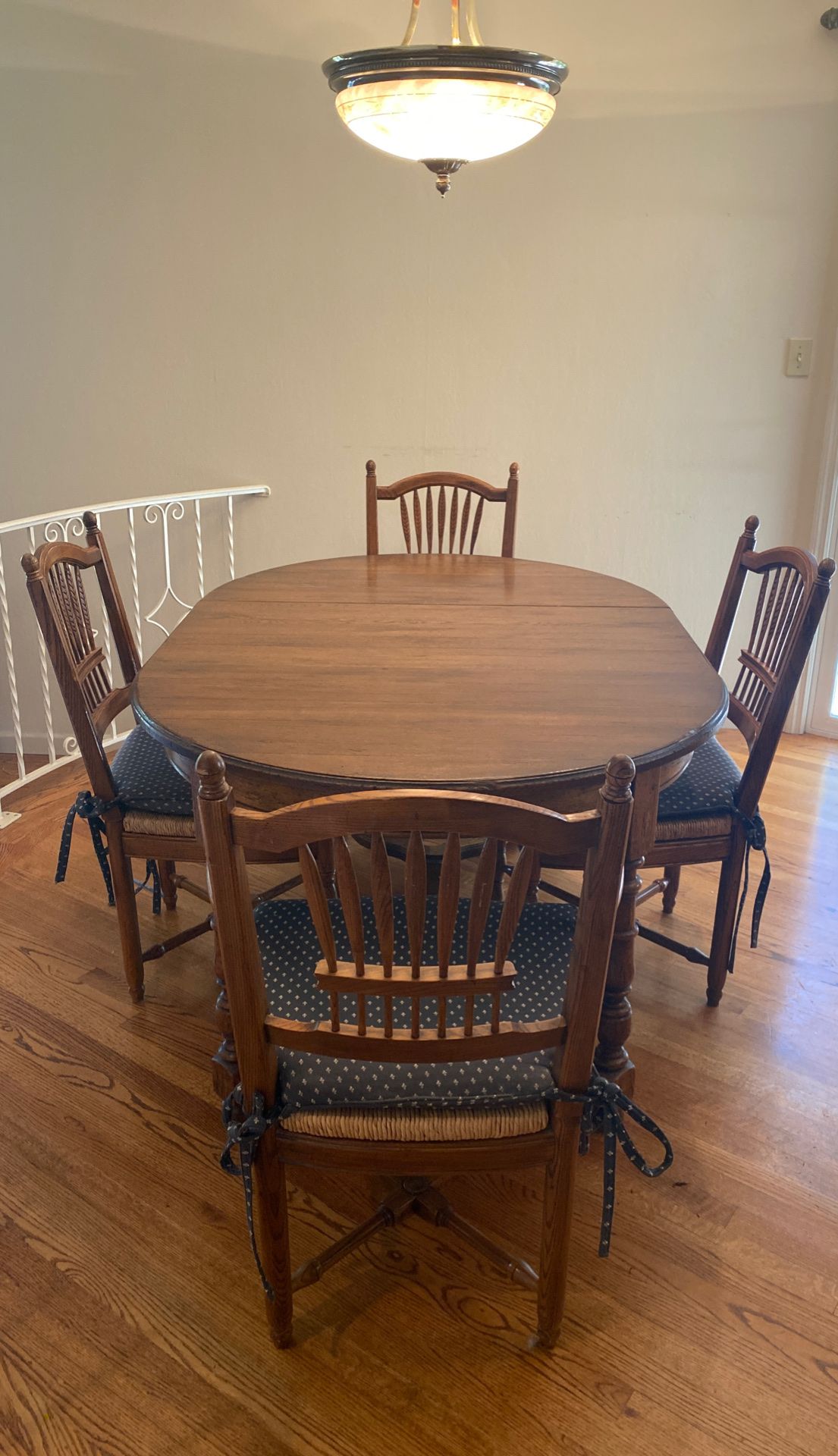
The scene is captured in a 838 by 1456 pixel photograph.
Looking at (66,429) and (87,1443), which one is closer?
(87,1443)

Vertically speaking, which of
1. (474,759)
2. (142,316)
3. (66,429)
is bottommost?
(474,759)

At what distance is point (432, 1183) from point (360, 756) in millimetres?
765

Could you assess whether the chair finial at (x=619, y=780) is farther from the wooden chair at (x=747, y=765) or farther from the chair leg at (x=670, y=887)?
the chair leg at (x=670, y=887)

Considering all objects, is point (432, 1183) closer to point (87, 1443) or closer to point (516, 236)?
point (87, 1443)

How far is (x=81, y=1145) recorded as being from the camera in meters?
1.75

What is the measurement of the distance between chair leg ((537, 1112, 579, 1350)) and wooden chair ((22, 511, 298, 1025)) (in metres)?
0.90

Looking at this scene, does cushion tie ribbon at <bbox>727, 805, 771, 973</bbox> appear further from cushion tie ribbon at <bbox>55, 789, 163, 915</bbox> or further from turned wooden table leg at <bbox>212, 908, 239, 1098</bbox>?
cushion tie ribbon at <bbox>55, 789, 163, 915</bbox>

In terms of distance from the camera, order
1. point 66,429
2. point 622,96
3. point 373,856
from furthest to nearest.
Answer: point 66,429
point 622,96
point 373,856

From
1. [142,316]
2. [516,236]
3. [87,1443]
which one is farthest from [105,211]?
[87,1443]

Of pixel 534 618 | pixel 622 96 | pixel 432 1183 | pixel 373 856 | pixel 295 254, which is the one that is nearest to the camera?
pixel 373 856

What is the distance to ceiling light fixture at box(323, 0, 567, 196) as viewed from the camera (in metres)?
1.55

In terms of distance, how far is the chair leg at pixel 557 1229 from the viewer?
4.10ft

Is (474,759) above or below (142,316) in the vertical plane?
below

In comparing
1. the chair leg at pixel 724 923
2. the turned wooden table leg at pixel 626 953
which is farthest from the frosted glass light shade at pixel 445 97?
the chair leg at pixel 724 923
